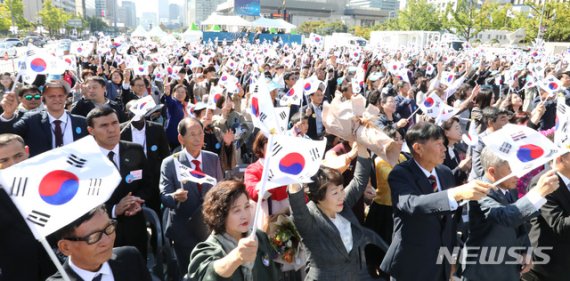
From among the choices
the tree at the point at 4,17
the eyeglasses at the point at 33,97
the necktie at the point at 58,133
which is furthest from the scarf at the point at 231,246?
the tree at the point at 4,17

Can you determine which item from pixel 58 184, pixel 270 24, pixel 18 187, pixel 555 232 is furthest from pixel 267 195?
pixel 270 24

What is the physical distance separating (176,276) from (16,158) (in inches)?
65.6

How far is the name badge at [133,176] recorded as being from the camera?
3.74 m

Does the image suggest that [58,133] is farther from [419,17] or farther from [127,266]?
[419,17]

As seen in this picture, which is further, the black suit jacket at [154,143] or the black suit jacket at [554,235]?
the black suit jacket at [154,143]

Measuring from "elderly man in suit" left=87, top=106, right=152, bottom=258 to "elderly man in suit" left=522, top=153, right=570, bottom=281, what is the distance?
3179 mm

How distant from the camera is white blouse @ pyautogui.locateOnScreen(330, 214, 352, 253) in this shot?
120 inches

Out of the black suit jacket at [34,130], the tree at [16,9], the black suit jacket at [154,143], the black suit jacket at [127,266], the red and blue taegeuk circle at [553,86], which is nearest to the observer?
the black suit jacket at [127,266]

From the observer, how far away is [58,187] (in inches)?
78.1

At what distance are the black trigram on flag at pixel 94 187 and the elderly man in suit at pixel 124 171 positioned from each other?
142cm

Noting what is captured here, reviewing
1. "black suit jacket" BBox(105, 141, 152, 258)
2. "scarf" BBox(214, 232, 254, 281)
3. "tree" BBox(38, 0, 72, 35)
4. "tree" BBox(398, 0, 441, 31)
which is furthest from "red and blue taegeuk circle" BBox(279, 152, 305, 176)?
"tree" BBox(38, 0, 72, 35)

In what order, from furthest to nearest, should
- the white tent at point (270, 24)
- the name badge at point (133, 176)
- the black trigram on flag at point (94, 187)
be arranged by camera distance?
the white tent at point (270, 24)
the name badge at point (133, 176)
the black trigram on flag at point (94, 187)

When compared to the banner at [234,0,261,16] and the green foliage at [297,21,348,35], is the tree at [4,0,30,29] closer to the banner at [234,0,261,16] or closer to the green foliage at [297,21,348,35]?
the banner at [234,0,261,16]

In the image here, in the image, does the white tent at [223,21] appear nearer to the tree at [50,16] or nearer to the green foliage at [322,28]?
the tree at [50,16]
